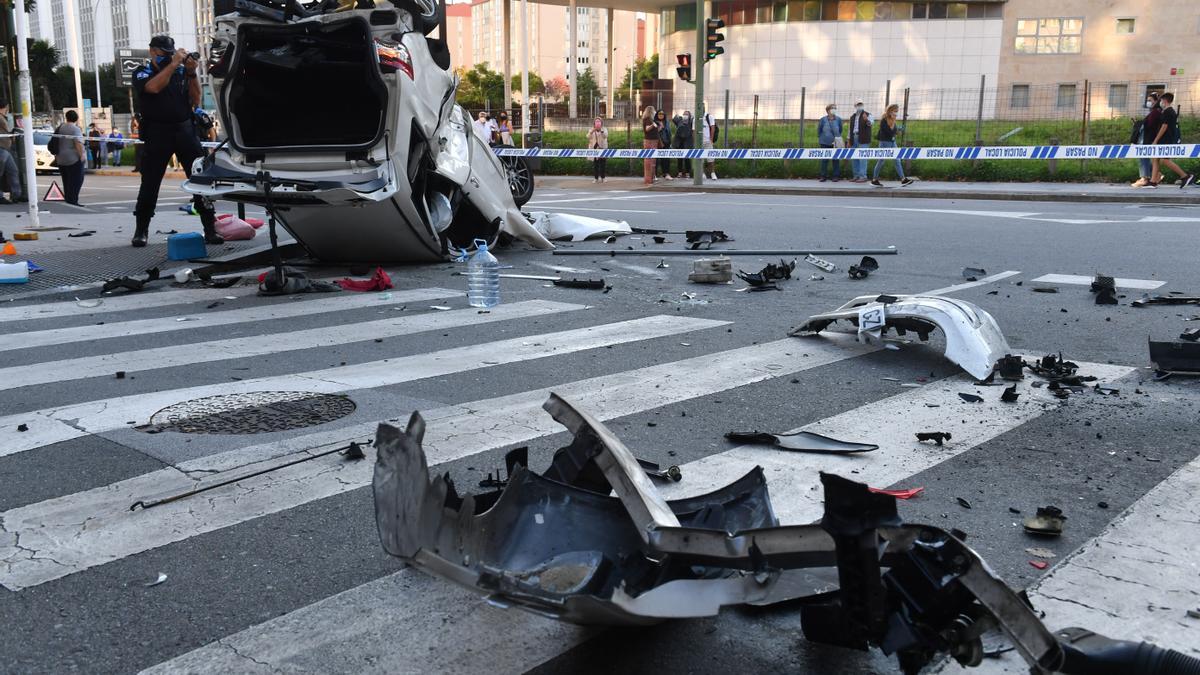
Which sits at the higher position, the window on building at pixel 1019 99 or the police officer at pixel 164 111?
the window on building at pixel 1019 99

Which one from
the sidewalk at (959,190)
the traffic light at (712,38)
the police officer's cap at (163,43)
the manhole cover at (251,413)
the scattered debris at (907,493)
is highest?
the traffic light at (712,38)

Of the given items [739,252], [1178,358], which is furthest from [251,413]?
[739,252]

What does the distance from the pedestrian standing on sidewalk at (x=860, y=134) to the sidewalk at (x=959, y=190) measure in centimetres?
41

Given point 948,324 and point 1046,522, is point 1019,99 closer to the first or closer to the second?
point 948,324

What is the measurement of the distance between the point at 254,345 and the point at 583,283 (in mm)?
3220

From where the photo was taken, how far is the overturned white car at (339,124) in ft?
28.4

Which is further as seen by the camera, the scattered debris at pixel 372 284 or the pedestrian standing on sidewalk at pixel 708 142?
the pedestrian standing on sidewalk at pixel 708 142

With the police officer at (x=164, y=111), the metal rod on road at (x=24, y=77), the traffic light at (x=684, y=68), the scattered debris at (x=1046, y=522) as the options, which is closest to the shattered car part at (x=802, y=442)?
the scattered debris at (x=1046, y=522)

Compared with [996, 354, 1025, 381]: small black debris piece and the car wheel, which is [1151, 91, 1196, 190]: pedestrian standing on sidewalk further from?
[996, 354, 1025, 381]: small black debris piece

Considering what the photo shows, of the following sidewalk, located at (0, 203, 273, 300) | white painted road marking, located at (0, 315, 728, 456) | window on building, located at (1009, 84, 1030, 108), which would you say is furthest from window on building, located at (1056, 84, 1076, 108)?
white painted road marking, located at (0, 315, 728, 456)

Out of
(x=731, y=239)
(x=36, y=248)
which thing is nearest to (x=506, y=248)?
(x=731, y=239)

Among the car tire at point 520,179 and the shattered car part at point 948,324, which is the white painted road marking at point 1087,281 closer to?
the shattered car part at point 948,324

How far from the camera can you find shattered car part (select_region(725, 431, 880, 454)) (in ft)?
14.3

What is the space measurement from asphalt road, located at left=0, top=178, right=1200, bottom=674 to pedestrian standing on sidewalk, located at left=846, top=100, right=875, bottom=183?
53.7 ft
